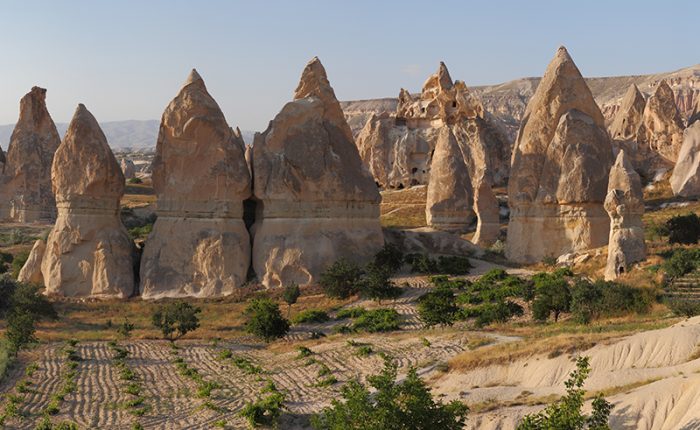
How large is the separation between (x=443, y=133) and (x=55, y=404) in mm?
27617

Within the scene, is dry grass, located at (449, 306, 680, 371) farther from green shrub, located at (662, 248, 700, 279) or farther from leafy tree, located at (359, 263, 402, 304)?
leafy tree, located at (359, 263, 402, 304)

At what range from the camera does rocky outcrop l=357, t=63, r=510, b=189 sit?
Result: 59250mm

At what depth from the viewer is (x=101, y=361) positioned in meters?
19.6

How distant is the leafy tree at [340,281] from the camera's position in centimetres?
2550

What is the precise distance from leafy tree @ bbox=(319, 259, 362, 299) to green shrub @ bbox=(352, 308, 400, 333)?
5.60 ft

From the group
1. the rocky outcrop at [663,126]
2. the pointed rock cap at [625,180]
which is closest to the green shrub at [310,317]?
the pointed rock cap at [625,180]

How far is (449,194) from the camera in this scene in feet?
129

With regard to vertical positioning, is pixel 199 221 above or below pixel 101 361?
above

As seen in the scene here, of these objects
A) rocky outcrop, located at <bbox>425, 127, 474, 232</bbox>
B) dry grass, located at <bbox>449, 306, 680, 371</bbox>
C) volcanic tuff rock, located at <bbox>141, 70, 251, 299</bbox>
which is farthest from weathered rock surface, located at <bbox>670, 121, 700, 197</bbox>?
dry grass, located at <bbox>449, 306, 680, 371</bbox>

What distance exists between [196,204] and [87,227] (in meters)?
3.79

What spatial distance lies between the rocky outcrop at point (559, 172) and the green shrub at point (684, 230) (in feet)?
13.4

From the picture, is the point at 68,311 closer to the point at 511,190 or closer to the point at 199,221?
the point at 199,221

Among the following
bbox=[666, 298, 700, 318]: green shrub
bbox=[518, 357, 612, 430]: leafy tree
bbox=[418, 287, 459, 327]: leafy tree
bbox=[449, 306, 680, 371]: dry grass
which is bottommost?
bbox=[418, 287, 459, 327]: leafy tree

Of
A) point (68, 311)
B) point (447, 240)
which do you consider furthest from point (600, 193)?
point (68, 311)
